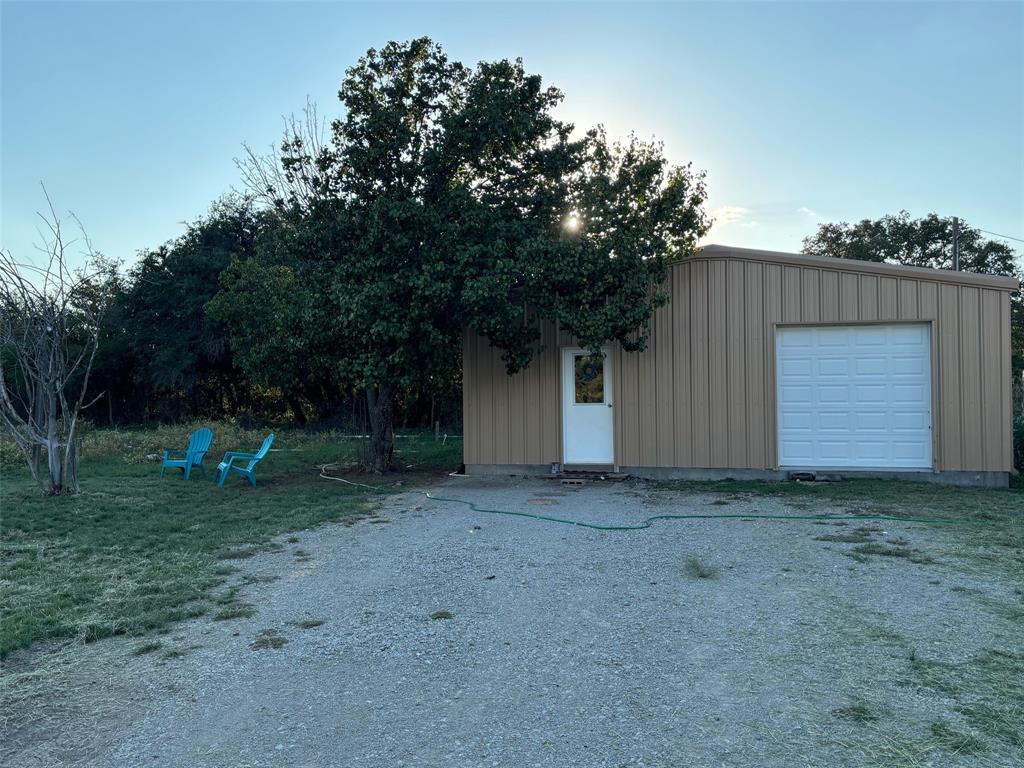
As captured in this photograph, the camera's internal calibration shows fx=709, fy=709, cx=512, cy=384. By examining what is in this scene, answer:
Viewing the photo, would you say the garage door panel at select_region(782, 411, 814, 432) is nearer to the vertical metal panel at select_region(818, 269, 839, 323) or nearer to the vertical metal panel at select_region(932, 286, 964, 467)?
the vertical metal panel at select_region(818, 269, 839, 323)

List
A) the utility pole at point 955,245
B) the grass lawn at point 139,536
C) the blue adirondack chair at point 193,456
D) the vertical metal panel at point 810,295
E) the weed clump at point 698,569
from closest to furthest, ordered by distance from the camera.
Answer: the grass lawn at point 139,536, the weed clump at point 698,569, the vertical metal panel at point 810,295, the blue adirondack chair at point 193,456, the utility pole at point 955,245

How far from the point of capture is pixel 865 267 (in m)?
9.38

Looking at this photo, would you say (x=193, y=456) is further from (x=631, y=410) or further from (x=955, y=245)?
(x=955, y=245)

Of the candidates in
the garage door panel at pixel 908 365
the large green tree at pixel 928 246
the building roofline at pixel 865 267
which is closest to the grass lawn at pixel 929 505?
the garage door panel at pixel 908 365

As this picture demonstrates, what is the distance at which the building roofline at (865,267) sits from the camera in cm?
899

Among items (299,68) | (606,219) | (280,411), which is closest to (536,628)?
(606,219)

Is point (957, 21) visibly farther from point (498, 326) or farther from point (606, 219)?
point (498, 326)

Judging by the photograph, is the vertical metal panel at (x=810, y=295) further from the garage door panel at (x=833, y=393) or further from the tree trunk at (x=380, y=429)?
the tree trunk at (x=380, y=429)

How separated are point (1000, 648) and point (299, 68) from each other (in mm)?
11595

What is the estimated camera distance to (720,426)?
9930 millimetres

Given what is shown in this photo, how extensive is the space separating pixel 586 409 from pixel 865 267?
4222mm

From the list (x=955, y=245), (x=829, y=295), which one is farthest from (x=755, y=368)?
(x=955, y=245)

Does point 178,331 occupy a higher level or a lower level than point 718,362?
higher

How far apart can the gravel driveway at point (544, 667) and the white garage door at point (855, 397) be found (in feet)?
14.6
